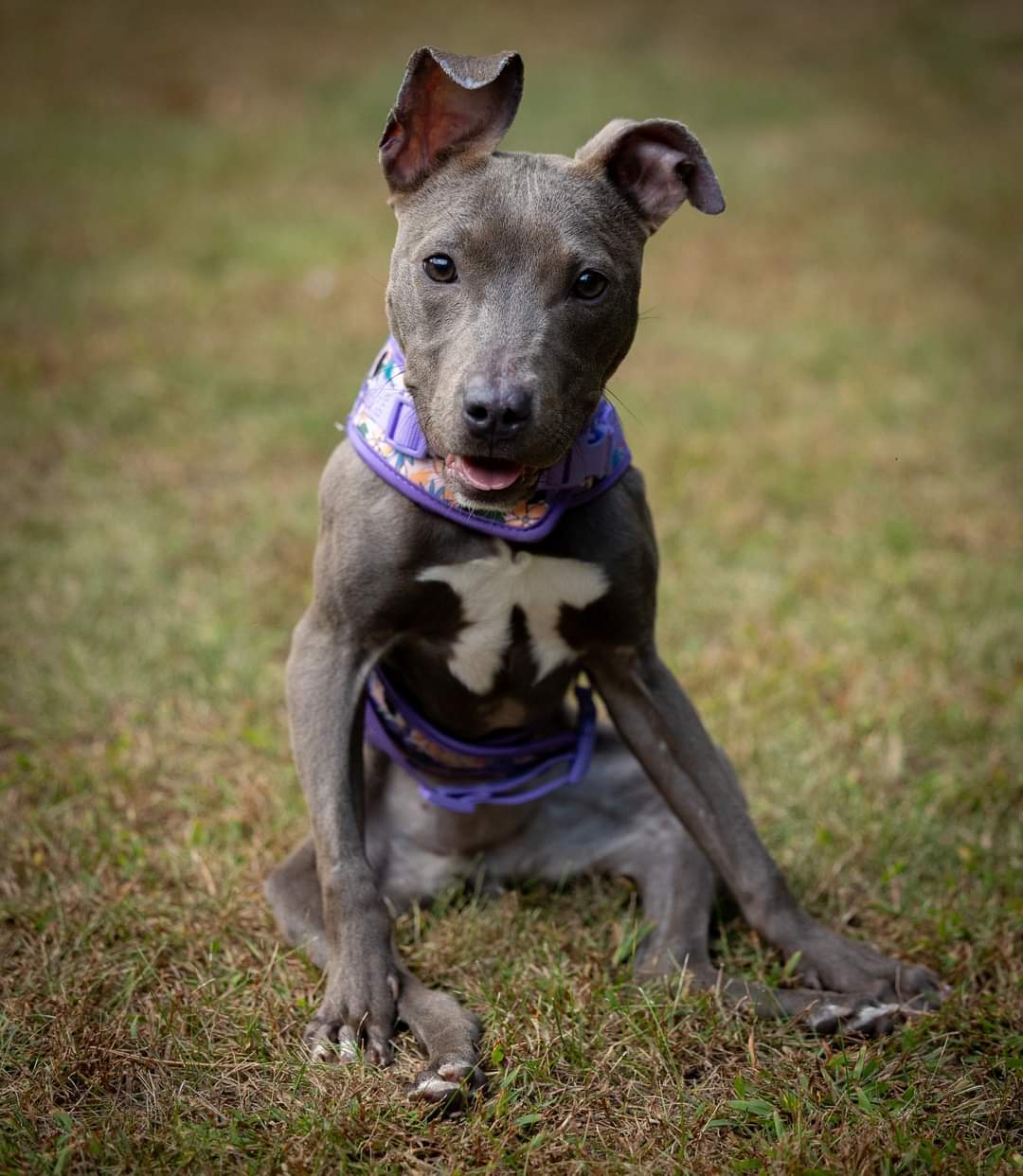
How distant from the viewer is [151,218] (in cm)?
1075

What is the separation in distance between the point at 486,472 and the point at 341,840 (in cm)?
85

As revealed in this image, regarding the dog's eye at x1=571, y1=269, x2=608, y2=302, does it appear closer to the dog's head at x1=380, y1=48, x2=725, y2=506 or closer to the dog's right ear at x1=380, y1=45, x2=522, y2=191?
the dog's head at x1=380, y1=48, x2=725, y2=506

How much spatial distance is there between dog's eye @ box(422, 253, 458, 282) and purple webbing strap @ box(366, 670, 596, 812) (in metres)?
1.01

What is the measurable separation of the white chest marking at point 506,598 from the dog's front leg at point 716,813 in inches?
9.0

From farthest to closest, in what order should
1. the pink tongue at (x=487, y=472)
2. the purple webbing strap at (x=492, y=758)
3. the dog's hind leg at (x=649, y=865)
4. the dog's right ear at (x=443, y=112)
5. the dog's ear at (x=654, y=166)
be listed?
1. the purple webbing strap at (x=492, y=758)
2. the dog's hind leg at (x=649, y=865)
3. the dog's ear at (x=654, y=166)
4. the dog's right ear at (x=443, y=112)
5. the pink tongue at (x=487, y=472)

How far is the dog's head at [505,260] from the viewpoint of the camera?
7.91ft

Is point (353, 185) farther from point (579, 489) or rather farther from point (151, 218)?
point (579, 489)

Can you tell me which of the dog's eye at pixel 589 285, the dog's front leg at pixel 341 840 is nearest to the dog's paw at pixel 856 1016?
the dog's front leg at pixel 341 840

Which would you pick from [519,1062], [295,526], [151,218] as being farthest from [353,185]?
[519,1062]

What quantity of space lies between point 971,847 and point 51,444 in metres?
4.89

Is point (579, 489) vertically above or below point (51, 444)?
above

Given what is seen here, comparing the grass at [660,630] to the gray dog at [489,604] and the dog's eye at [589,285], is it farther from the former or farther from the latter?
the dog's eye at [589,285]

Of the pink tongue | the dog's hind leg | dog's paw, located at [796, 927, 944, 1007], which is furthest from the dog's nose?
dog's paw, located at [796, 927, 944, 1007]

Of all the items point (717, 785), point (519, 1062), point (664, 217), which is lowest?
point (519, 1062)
